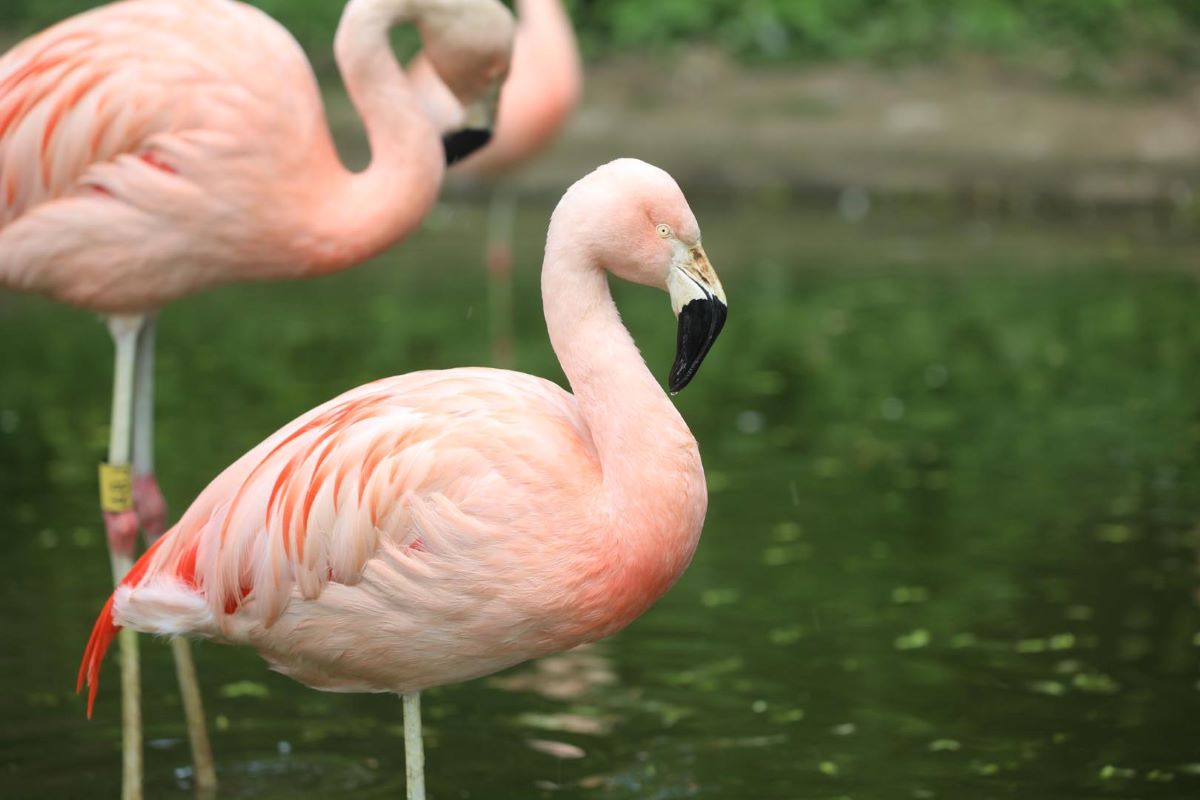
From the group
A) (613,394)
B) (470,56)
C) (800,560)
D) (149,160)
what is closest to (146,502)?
(149,160)

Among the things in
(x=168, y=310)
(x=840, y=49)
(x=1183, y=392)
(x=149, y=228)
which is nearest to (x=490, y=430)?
(x=149, y=228)

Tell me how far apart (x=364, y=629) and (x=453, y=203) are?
1051cm

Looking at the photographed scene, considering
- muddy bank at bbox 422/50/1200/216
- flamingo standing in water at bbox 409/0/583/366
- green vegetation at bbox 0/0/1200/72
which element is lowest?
flamingo standing in water at bbox 409/0/583/366

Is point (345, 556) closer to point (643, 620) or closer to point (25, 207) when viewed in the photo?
point (25, 207)

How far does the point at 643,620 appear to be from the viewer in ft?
16.7

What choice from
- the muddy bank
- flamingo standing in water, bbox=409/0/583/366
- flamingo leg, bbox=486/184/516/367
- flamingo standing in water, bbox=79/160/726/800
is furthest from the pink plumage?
the muddy bank

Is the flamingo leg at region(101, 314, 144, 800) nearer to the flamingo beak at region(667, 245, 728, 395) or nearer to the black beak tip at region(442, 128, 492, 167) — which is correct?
the black beak tip at region(442, 128, 492, 167)

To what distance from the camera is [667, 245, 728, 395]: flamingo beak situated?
309 centimetres

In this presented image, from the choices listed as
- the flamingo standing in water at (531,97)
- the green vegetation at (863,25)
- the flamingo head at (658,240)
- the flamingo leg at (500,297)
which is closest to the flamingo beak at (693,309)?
the flamingo head at (658,240)

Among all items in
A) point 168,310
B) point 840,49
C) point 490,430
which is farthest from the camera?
point 840,49

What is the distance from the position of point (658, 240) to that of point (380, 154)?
1.26 metres

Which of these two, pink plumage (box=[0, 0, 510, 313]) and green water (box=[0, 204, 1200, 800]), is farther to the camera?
green water (box=[0, 204, 1200, 800])

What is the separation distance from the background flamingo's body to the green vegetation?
963 cm

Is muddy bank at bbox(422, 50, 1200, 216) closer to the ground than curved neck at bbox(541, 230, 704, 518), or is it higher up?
higher up
